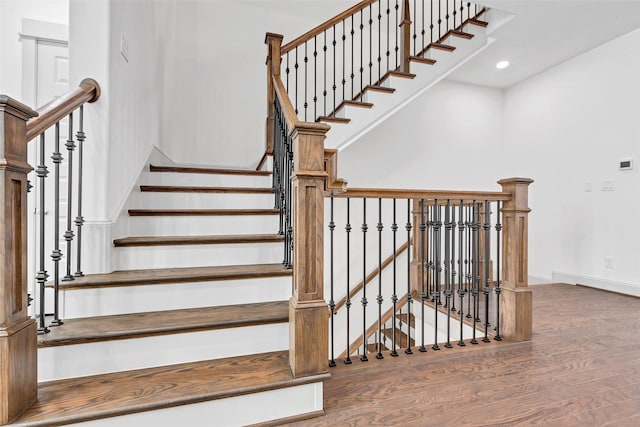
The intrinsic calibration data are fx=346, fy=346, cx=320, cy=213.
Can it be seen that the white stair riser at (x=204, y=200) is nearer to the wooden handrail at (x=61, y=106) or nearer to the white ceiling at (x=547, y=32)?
the wooden handrail at (x=61, y=106)

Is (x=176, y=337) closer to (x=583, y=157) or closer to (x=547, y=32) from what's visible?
(x=547, y=32)

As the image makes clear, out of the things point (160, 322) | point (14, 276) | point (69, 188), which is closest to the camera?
point (14, 276)

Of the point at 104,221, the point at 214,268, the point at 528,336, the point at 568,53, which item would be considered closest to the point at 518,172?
the point at 568,53

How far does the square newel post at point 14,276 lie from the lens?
1.17m

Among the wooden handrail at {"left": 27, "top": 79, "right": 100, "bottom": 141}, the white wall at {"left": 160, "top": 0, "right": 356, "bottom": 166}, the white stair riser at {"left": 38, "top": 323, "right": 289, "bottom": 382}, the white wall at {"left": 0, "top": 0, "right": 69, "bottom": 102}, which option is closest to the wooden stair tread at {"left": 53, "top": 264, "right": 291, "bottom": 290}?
the white stair riser at {"left": 38, "top": 323, "right": 289, "bottom": 382}

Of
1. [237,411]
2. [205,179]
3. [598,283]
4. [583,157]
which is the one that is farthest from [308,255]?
[583,157]

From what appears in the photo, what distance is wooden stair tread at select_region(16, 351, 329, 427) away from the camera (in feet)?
4.06

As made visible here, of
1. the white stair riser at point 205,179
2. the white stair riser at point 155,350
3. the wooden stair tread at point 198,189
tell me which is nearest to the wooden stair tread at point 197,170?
the white stair riser at point 205,179

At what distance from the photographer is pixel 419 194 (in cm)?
199

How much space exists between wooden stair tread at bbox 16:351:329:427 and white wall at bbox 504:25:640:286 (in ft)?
12.7

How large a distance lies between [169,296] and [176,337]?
0.31 metres

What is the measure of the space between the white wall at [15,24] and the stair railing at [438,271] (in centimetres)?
268

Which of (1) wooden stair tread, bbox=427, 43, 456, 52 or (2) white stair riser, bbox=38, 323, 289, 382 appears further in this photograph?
(1) wooden stair tread, bbox=427, 43, 456, 52

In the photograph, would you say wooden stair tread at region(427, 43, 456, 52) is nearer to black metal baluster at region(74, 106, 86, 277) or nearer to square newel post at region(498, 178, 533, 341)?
square newel post at region(498, 178, 533, 341)
